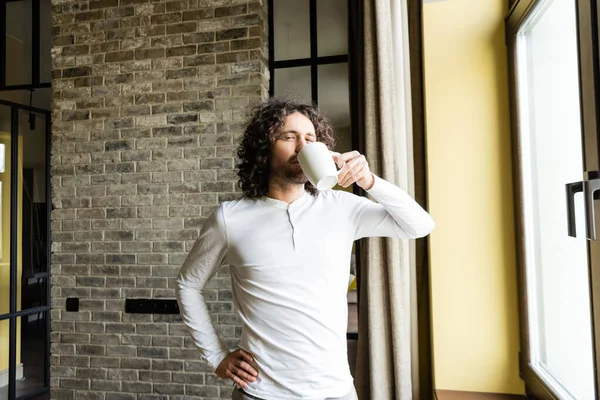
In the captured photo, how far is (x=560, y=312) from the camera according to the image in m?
1.29

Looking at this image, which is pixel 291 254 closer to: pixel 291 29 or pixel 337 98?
pixel 337 98

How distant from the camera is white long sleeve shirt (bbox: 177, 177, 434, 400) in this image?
1110 millimetres

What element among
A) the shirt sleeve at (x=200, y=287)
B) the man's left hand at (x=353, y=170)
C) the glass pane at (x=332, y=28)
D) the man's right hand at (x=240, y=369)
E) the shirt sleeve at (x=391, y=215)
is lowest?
the man's right hand at (x=240, y=369)

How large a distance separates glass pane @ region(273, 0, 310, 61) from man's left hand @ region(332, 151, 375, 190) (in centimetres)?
171

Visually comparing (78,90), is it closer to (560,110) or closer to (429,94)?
(429,94)

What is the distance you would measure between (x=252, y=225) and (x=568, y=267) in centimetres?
90

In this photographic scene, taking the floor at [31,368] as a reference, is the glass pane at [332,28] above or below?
above

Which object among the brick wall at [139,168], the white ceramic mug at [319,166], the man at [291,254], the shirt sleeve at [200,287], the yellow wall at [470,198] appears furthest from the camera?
the brick wall at [139,168]

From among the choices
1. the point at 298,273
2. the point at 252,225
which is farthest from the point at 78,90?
the point at 298,273

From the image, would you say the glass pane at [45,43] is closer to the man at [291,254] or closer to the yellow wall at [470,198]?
the man at [291,254]

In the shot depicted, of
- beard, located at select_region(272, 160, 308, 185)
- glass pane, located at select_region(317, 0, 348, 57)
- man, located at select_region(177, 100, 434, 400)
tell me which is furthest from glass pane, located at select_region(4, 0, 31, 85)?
beard, located at select_region(272, 160, 308, 185)

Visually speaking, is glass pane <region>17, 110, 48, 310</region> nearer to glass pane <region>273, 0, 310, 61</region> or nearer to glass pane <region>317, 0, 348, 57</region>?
glass pane <region>273, 0, 310, 61</region>

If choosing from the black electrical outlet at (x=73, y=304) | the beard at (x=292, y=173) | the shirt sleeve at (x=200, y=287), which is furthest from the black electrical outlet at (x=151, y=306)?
the beard at (x=292, y=173)

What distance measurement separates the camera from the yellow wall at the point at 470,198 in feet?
5.09
